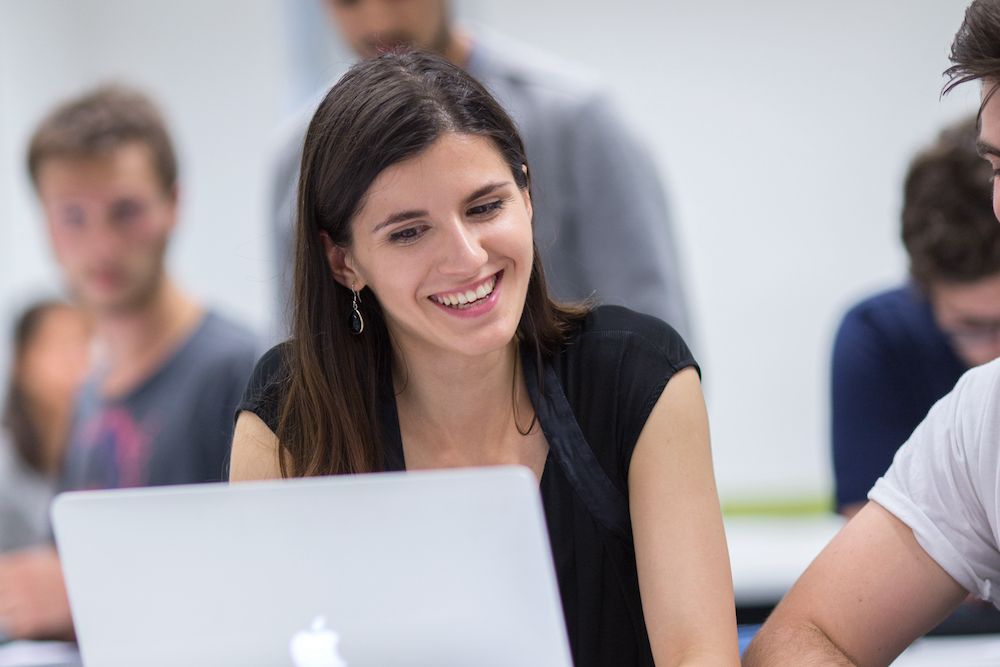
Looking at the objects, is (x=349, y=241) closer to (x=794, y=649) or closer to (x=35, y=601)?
(x=794, y=649)

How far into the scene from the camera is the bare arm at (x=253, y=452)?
62.1 inches

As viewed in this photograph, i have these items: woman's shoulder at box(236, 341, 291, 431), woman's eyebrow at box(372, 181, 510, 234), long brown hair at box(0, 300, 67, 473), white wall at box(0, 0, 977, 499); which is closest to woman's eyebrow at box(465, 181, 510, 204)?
woman's eyebrow at box(372, 181, 510, 234)

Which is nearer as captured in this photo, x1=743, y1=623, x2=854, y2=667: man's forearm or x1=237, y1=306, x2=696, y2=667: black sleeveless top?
x1=743, y1=623, x2=854, y2=667: man's forearm

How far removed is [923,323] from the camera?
245 cm

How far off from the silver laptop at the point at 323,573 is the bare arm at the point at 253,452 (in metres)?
0.44

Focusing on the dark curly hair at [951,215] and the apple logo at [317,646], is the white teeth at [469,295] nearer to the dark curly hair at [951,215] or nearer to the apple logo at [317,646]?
the apple logo at [317,646]

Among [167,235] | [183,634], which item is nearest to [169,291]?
[167,235]

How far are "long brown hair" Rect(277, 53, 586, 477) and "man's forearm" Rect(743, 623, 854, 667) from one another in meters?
0.44

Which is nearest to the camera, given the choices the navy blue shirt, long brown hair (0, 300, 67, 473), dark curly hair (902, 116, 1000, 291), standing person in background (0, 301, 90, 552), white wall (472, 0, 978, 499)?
dark curly hair (902, 116, 1000, 291)

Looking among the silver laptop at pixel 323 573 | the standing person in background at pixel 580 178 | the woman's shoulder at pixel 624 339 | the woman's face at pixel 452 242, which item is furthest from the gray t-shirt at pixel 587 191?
the silver laptop at pixel 323 573

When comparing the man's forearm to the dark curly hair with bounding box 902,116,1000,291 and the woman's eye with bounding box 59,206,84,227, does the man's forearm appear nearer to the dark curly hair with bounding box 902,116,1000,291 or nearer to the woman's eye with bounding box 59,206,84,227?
the dark curly hair with bounding box 902,116,1000,291

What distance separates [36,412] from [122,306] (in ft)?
3.50

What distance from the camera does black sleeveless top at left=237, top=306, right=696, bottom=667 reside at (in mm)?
1521

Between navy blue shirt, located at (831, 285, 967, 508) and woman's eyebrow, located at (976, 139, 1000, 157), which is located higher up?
woman's eyebrow, located at (976, 139, 1000, 157)
